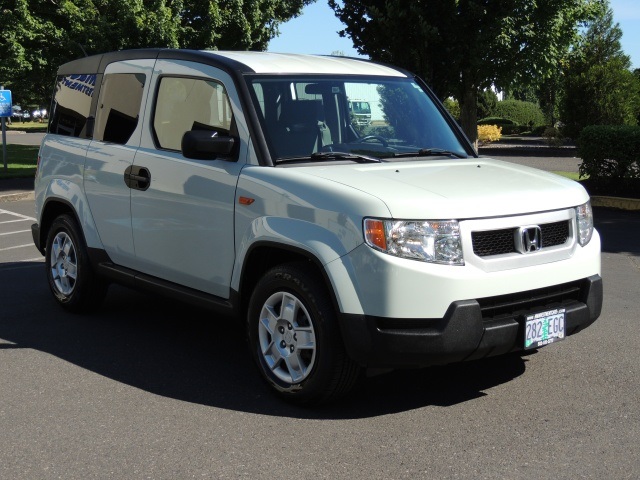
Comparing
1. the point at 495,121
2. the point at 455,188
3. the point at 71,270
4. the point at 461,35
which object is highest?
the point at 461,35

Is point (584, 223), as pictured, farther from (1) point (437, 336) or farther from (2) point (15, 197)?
(2) point (15, 197)

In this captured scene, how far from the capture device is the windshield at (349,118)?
566 cm

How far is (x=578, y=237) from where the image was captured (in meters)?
5.38

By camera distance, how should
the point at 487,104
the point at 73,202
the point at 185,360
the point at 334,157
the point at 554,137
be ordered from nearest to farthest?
the point at 334,157 → the point at 185,360 → the point at 73,202 → the point at 554,137 → the point at 487,104

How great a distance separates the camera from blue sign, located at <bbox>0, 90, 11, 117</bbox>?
21.4 meters

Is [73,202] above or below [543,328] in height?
above

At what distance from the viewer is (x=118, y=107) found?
6863 millimetres

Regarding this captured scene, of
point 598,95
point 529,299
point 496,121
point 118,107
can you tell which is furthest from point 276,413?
point 496,121

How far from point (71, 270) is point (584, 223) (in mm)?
4126

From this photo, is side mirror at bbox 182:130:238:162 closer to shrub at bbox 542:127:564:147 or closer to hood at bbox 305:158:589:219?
hood at bbox 305:158:589:219

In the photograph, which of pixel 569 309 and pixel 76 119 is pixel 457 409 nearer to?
pixel 569 309

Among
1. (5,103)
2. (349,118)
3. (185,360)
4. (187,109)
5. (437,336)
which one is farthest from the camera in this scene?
(5,103)

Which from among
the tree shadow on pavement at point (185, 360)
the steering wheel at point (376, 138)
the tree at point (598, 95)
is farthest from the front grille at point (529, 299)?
the tree at point (598, 95)

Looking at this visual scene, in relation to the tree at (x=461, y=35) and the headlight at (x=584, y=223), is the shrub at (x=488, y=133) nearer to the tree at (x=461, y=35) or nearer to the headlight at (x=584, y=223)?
the tree at (x=461, y=35)
